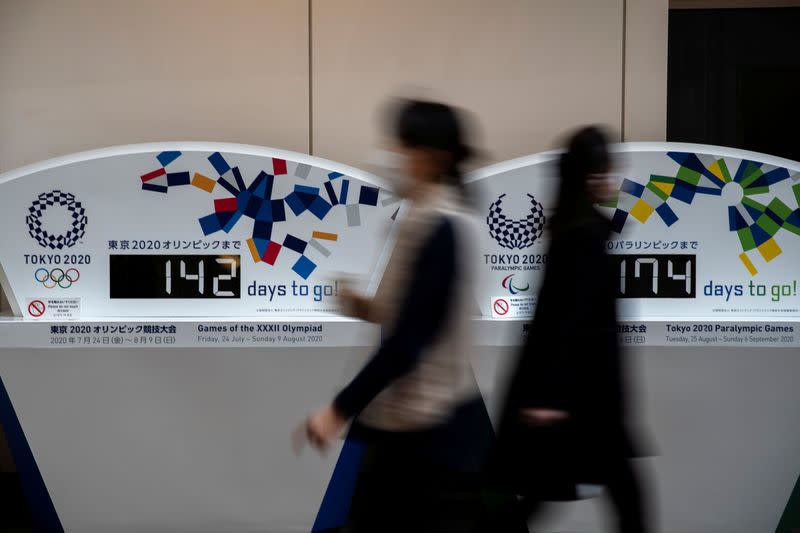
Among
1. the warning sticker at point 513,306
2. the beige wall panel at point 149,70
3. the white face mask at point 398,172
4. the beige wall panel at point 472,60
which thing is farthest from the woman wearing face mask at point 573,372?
the beige wall panel at point 149,70

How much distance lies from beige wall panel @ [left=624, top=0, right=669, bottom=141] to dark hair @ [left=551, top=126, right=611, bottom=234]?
Answer: 76.5 inches

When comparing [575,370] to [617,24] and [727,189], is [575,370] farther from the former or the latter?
[617,24]

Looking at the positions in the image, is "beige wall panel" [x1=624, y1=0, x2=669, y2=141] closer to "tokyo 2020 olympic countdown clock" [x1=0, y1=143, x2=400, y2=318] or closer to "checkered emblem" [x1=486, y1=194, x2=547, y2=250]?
"checkered emblem" [x1=486, y1=194, x2=547, y2=250]

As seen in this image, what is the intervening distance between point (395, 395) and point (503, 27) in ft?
8.88

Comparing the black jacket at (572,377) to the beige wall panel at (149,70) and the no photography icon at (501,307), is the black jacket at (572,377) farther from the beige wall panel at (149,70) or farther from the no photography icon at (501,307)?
the beige wall panel at (149,70)

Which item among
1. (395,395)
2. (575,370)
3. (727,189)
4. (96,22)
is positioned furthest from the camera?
(96,22)

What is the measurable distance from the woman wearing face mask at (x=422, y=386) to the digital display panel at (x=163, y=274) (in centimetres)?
164

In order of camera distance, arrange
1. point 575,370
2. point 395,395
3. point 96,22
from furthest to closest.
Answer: point 96,22 < point 575,370 < point 395,395

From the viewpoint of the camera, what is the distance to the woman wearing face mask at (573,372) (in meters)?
1.90

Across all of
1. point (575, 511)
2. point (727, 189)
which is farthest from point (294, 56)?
point (575, 511)

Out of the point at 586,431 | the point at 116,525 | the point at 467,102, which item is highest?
the point at 467,102

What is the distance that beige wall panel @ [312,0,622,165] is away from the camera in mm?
3770

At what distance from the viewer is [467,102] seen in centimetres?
379

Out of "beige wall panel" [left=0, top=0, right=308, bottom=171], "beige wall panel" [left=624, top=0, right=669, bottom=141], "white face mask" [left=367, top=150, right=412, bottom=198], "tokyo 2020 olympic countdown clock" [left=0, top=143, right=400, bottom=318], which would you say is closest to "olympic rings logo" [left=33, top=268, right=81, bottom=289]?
"tokyo 2020 olympic countdown clock" [left=0, top=143, right=400, bottom=318]
